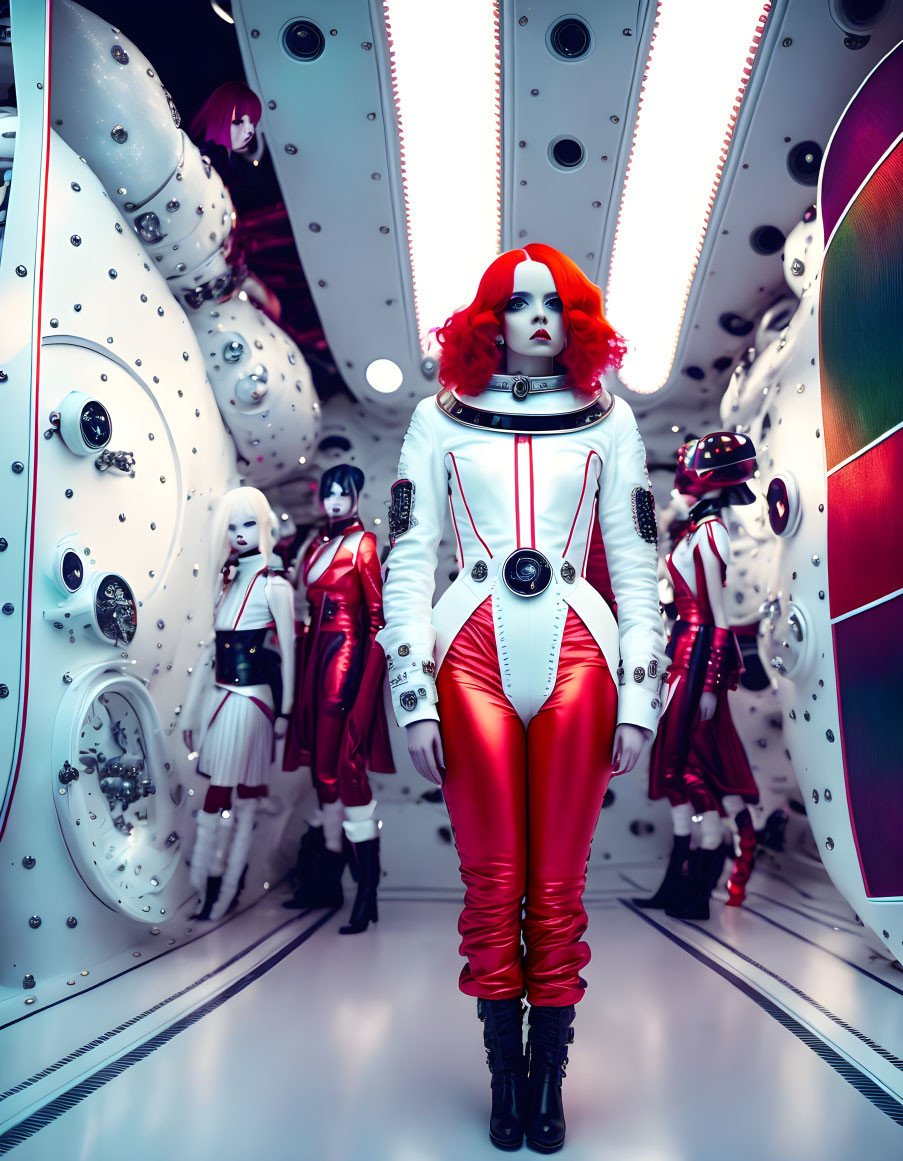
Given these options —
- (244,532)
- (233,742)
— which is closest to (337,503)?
(244,532)

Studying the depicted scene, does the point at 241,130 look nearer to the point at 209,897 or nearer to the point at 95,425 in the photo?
the point at 95,425

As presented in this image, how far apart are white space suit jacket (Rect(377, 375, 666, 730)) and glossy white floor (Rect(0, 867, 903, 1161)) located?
30.9 inches

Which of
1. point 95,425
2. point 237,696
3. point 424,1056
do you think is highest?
point 95,425

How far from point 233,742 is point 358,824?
556 mm

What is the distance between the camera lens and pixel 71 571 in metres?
2.39

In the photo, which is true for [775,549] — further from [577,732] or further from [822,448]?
[577,732]

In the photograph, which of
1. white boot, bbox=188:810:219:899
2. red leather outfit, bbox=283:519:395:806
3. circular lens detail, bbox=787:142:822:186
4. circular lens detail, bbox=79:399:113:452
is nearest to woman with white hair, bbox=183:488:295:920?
white boot, bbox=188:810:219:899

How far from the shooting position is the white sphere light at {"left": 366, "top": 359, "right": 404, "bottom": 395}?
13.2ft

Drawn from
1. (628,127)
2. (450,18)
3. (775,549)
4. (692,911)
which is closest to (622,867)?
(692,911)

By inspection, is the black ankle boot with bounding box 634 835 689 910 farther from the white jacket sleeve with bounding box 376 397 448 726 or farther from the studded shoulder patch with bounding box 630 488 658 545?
the white jacket sleeve with bounding box 376 397 448 726

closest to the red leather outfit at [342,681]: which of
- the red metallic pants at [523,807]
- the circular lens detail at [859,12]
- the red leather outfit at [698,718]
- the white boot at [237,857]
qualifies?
the white boot at [237,857]

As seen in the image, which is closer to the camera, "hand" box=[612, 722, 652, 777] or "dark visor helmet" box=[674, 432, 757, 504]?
"hand" box=[612, 722, 652, 777]

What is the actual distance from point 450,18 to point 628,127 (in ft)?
2.30

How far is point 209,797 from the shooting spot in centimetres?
314
